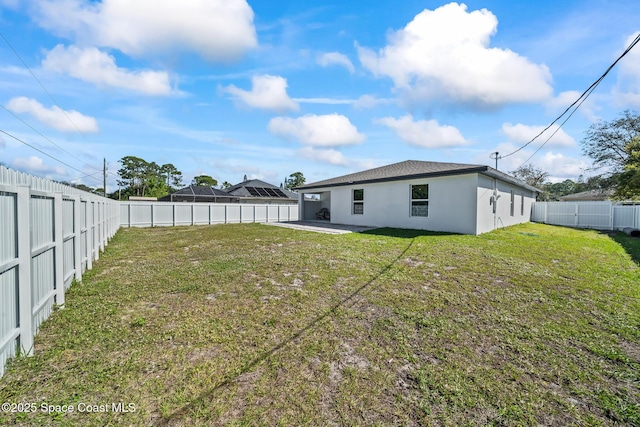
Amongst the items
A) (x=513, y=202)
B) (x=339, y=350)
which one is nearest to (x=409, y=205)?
(x=513, y=202)

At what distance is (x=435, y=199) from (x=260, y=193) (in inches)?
847

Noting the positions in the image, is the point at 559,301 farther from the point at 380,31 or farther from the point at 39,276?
the point at 380,31

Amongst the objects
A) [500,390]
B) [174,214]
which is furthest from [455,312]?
[174,214]

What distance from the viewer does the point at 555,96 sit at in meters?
8.22

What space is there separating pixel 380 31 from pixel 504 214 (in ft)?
31.4

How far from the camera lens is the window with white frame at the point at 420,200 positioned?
11.4 metres

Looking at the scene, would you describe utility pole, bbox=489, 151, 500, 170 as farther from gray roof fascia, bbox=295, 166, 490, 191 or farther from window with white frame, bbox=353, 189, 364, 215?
gray roof fascia, bbox=295, 166, 490, 191

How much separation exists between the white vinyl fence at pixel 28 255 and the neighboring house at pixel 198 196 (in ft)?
78.6

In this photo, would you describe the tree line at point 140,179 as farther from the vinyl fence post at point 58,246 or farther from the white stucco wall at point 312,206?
the vinyl fence post at point 58,246

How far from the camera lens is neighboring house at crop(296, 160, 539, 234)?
1008cm

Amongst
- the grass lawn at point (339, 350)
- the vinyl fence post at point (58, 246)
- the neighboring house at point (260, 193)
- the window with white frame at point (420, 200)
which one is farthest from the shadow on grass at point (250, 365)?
the neighboring house at point (260, 193)

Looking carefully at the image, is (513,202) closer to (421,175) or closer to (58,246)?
(421,175)

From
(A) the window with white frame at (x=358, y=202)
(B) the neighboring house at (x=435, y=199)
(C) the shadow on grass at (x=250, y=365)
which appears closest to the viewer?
(C) the shadow on grass at (x=250, y=365)

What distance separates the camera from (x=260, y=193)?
2953 cm
